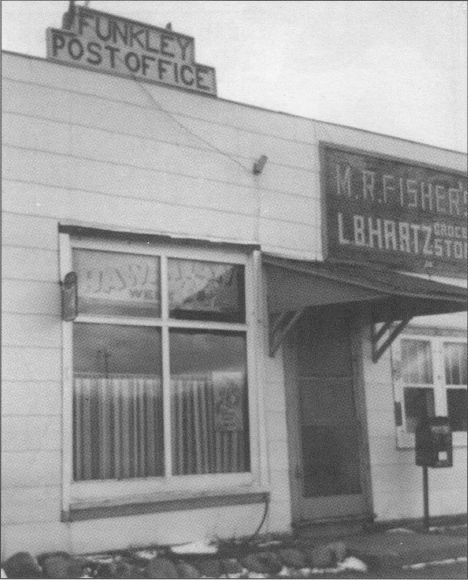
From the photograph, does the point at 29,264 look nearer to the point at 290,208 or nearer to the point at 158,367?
the point at 158,367

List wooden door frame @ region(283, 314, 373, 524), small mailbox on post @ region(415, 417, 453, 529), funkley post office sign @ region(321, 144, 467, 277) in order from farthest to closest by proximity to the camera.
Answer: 1. funkley post office sign @ region(321, 144, 467, 277)
2. small mailbox on post @ region(415, 417, 453, 529)
3. wooden door frame @ region(283, 314, 373, 524)

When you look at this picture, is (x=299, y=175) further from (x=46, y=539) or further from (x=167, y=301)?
(x=46, y=539)

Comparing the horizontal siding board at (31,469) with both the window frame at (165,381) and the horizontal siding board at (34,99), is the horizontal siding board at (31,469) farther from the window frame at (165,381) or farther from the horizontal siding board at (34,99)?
the horizontal siding board at (34,99)

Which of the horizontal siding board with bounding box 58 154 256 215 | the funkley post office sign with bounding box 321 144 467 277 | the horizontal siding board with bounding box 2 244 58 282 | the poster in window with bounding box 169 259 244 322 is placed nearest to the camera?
the horizontal siding board with bounding box 2 244 58 282

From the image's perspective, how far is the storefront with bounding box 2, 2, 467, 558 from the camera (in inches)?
342

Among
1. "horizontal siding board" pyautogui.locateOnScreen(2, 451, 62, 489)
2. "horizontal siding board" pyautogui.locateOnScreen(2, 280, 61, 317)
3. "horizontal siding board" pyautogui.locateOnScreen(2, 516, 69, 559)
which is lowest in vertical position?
"horizontal siding board" pyautogui.locateOnScreen(2, 516, 69, 559)

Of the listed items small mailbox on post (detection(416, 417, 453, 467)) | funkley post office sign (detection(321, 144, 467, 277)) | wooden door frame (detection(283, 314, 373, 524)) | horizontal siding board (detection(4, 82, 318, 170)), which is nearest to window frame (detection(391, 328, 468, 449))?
small mailbox on post (detection(416, 417, 453, 467))

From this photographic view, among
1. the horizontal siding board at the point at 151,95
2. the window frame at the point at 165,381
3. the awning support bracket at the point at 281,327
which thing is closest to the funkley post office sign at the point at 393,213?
the horizontal siding board at the point at 151,95

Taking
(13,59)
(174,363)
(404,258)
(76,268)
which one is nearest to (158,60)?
(13,59)

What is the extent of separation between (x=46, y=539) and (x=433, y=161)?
741 centimetres

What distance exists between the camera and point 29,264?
870 centimetres

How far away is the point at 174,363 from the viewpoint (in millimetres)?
9555

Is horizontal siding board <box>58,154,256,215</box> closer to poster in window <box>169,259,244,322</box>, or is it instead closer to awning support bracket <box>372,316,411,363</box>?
poster in window <box>169,259,244,322</box>

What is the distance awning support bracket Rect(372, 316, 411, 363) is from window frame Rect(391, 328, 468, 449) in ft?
0.79
